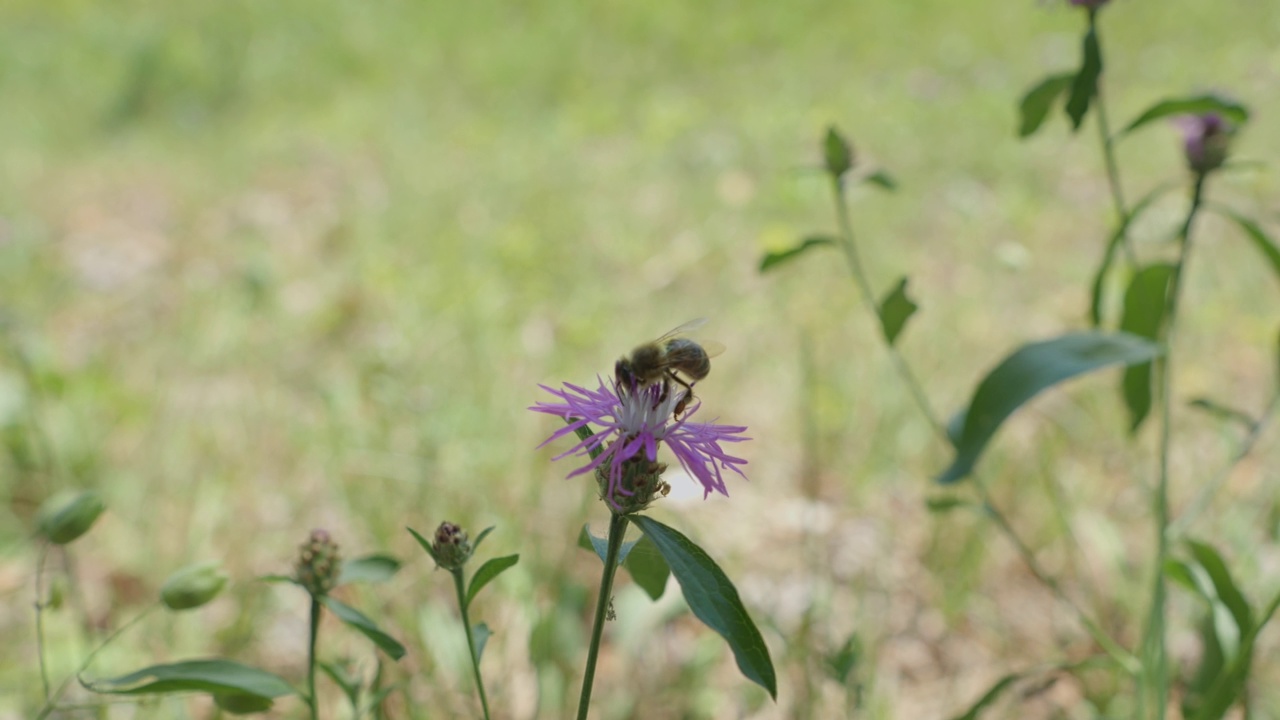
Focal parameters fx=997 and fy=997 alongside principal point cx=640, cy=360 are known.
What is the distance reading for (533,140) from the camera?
14.1 ft

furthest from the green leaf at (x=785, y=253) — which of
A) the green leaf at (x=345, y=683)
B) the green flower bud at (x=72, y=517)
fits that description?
the green flower bud at (x=72, y=517)

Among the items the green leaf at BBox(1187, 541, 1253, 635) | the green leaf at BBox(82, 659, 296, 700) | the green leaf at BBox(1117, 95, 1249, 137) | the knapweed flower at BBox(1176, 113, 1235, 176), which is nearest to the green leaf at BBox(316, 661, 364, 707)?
the green leaf at BBox(82, 659, 296, 700)

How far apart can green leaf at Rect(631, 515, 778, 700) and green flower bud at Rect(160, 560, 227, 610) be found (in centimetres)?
53

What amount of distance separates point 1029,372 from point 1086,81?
15.7 inches

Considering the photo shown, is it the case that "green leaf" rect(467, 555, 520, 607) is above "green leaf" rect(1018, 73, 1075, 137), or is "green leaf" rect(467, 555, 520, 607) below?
below

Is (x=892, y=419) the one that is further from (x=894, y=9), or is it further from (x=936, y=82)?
(x=894, y=9)

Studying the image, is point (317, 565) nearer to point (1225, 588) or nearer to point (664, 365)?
point (664, 365)

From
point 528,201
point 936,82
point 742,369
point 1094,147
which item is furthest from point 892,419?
point 936,82

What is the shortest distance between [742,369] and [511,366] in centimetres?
60

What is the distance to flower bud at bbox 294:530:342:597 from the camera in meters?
0.96

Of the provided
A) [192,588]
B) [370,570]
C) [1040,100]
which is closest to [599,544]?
[370,570]

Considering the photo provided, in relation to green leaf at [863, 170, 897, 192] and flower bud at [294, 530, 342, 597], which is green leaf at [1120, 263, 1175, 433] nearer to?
green leaf at [863, 170, 897, 192]

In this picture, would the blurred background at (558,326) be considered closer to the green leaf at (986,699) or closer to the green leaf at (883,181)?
the green leaf at (986,699)

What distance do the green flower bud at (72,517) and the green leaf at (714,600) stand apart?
0.62 metres
